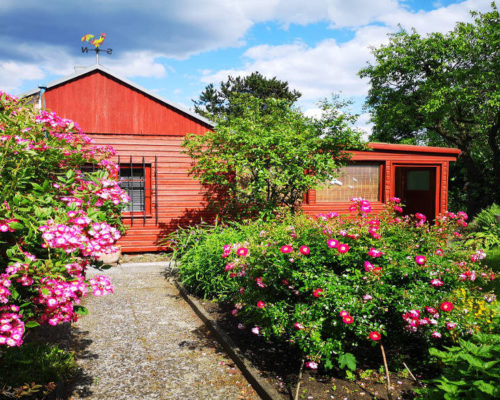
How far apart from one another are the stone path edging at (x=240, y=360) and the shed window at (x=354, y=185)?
6.66 metres

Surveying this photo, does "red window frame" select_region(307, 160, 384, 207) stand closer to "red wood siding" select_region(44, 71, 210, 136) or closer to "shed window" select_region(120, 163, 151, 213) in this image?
"red wood siding" select_region(44, 71, 210, 136)

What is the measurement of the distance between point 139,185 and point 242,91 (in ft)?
102

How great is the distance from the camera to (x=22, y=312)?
2.43 m

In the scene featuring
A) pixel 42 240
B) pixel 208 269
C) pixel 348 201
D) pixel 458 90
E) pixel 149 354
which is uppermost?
pixel 458 90

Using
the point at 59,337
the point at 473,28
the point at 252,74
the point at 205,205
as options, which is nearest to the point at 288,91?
the point at 252,74

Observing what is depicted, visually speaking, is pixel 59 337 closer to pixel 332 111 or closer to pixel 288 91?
pixel 332 111

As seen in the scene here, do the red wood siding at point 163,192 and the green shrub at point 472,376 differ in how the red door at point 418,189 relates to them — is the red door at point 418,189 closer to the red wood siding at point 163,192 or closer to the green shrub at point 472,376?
the red wood siding at point 163,192

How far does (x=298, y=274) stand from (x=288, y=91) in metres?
36.3

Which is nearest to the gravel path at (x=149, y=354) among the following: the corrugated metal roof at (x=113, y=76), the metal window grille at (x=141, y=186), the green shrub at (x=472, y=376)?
the green shrub at (x=472, y=376)

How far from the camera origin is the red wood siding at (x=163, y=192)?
Answer: 31.2 feet

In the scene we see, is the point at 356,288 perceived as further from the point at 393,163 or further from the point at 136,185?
the point at 393,163

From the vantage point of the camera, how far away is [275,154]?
7.80 m

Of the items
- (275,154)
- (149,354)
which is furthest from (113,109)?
(149,354)

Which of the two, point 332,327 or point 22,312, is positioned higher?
point 22,312
